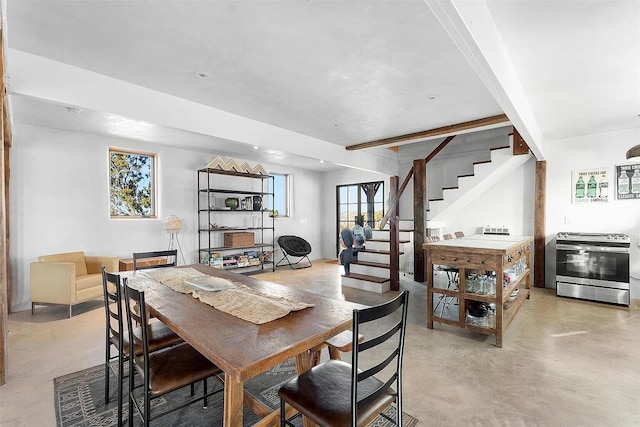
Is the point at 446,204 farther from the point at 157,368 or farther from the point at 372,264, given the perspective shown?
the point at 157,368

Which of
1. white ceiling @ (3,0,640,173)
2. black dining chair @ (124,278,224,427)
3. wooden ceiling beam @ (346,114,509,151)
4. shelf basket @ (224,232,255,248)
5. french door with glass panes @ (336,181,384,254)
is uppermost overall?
white ceiling @ (3,0,640,173)

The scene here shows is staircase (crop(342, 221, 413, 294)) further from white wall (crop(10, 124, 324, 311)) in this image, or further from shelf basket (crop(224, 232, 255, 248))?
white wall (crop(10, 124, 324, 311))

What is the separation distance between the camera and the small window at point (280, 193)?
7.54 m

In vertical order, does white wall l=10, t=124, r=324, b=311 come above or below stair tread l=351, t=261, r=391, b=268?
above

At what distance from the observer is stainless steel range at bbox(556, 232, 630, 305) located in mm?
4176

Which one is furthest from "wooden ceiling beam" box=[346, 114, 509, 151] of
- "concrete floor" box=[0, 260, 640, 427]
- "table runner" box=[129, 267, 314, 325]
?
"table runner" box=[129, 267, 314, 325]

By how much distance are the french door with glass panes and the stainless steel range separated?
3.77 m

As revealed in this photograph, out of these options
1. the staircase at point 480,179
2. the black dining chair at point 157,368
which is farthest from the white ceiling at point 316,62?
the black dining chair at point 157,368

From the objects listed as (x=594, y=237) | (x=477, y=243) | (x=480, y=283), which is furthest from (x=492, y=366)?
(x=594, y=237)

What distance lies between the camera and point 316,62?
8.03 feet

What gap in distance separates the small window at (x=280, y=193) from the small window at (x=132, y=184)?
270 cm

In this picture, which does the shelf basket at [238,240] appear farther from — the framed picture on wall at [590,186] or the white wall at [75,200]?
the framed picture on wall at [590,186]

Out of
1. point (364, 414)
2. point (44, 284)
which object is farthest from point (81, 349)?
point (364, 414)

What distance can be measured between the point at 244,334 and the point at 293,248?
5961mm
